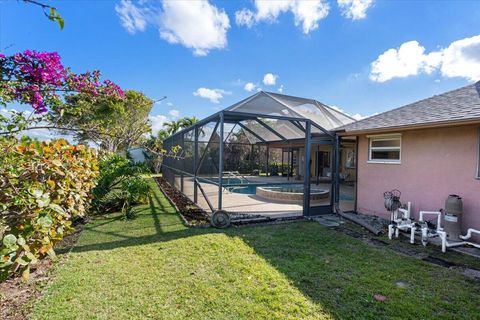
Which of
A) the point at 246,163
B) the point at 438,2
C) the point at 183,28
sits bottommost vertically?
the point at 246,163

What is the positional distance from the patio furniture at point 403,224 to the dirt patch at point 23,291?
677 centimetres

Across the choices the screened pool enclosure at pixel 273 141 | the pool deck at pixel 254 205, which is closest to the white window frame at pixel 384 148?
the screened pool enclosure at pixel 273 141

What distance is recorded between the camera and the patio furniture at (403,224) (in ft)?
18.4

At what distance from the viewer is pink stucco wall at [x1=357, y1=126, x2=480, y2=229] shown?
5.51m

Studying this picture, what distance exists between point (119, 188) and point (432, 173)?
9629 mm

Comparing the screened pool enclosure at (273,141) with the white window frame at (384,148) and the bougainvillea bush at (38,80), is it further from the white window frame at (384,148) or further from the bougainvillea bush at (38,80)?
the bougainvillea bush at (38,80)

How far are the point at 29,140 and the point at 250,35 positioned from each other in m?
12.2

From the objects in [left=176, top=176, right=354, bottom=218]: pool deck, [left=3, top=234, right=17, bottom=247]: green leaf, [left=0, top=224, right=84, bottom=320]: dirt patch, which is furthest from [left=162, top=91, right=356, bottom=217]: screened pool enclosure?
[left=3, top=234, right=17, bottom=247]: green leaf

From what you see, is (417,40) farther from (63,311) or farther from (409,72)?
(63,311)

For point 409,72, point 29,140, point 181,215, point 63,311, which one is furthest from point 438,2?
point 63,311

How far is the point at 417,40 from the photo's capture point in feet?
35.6

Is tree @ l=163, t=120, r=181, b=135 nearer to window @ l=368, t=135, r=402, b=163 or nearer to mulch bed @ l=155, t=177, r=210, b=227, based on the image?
mulch bed @ l=155, t=177, r=210, b=227

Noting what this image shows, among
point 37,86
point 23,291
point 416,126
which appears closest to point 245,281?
point 23,291

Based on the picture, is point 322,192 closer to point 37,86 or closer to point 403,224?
point 403,224
